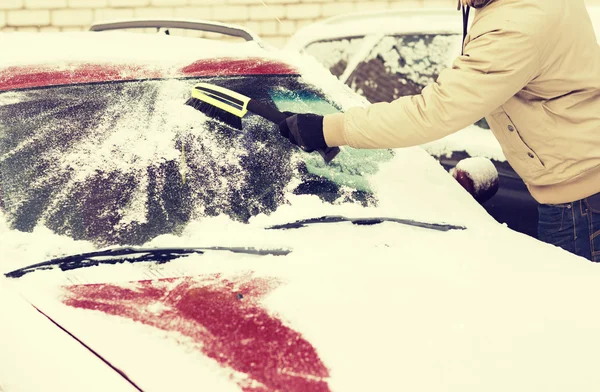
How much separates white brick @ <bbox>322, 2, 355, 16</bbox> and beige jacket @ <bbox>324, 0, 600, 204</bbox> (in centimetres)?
454

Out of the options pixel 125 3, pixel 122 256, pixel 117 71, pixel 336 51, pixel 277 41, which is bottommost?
pixel 122 256

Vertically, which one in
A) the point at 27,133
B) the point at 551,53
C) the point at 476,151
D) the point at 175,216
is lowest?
the point at 476,151

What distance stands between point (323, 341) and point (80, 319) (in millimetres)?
468

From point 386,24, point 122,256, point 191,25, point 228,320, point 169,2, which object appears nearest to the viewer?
point 228,320

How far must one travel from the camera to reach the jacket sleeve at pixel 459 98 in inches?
64.9

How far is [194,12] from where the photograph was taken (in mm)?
6215

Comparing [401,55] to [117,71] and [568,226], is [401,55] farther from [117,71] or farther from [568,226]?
[117,71]

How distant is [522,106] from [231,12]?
15.7 ft

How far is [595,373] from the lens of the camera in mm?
1188

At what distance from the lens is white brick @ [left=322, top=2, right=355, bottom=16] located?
621 centimetres

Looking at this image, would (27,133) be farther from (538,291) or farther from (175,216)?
(538,291)

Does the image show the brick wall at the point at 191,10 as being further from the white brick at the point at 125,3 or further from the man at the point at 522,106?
the man at the point at 522,106

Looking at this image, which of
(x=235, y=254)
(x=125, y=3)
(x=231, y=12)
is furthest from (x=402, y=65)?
(x=125, y=3)

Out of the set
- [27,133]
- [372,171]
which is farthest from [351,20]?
[27,133]
